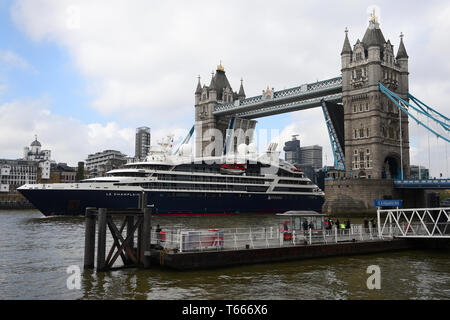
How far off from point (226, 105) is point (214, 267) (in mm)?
96920

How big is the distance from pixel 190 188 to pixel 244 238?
162ft

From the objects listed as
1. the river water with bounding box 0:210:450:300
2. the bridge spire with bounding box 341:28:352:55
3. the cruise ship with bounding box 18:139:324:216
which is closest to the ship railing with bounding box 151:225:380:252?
the river water with bounding box 0:210:450:300

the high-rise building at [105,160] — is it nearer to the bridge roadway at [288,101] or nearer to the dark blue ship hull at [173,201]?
the bridge roadway at [288,101]

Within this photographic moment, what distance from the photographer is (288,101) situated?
98.8 metres

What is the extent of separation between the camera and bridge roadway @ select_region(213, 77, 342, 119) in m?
86.9

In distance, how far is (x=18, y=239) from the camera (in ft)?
119

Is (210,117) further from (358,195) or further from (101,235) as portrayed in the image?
(101,235)

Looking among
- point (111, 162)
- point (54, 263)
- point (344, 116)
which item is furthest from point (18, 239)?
A: point (111, 162)

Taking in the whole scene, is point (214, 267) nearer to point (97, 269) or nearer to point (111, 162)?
point (97, 269)

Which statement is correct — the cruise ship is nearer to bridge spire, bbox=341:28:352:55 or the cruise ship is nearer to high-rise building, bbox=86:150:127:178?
bridge spire, bbox=341:28:352:55

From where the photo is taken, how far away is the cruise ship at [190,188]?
61031mm

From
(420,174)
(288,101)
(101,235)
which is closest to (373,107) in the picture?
(420,174)

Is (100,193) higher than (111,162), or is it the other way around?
(111,162)

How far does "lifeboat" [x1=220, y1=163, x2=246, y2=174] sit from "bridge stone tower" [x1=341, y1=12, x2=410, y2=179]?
21.3m
